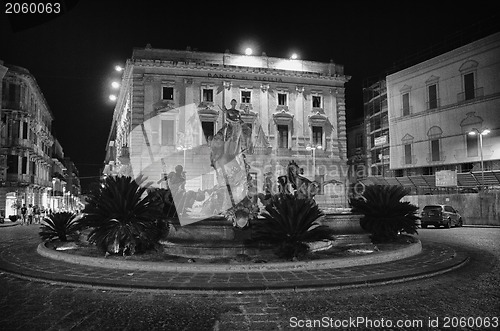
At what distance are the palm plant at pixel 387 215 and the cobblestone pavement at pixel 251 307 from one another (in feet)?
13.7

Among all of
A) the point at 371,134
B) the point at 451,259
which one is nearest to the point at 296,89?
the point at 371,134

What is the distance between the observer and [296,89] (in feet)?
132

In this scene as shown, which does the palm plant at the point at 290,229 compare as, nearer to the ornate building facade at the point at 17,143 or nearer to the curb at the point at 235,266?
the curb at the point at 235,266

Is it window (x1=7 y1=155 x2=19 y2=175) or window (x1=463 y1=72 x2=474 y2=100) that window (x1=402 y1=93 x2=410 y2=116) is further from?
window (x1=7 y1=155 x2=19 y2=175)

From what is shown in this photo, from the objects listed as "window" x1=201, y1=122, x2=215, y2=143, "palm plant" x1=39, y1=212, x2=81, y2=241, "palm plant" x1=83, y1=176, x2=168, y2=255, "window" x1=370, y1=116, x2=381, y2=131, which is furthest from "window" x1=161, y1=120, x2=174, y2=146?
"palm plant" x1=83, y1=176, x2=168, y2=255

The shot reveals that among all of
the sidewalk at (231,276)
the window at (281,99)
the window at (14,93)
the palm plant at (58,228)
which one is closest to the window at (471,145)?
the window at (281,99)

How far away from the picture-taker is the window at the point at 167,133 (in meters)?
36.2

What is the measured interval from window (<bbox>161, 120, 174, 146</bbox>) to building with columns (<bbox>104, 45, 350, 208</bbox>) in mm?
89

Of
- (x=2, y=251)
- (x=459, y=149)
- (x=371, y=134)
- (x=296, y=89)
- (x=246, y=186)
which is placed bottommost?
(x=2, y=251)

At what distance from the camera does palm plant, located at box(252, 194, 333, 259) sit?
852 cm

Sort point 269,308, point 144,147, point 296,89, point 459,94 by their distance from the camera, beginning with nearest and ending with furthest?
point 269,308, point 459,94, point 144,147, point 296,89

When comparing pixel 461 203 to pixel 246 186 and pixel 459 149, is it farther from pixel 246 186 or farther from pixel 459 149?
pixel 246 186

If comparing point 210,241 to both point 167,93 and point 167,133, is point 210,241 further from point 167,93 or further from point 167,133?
point 167,93

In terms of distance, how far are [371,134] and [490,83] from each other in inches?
665
